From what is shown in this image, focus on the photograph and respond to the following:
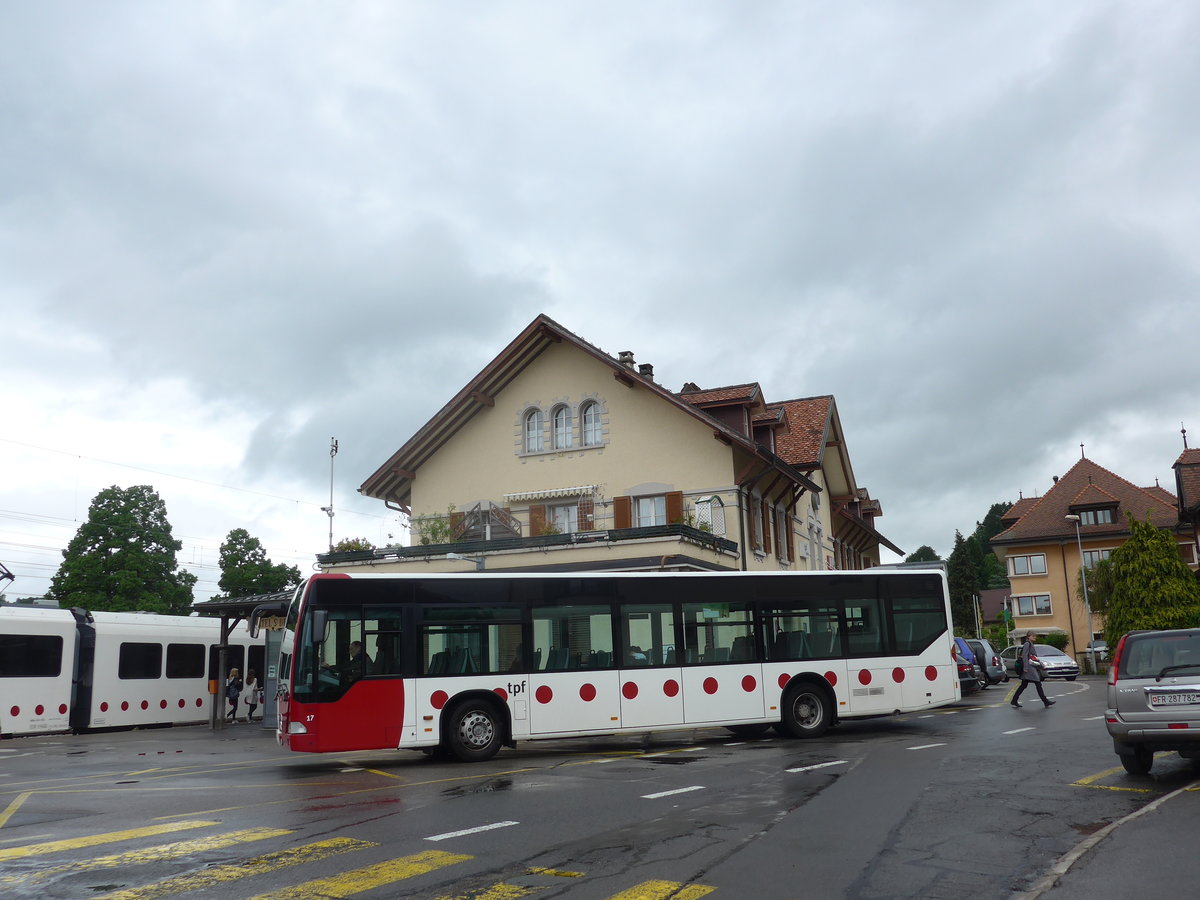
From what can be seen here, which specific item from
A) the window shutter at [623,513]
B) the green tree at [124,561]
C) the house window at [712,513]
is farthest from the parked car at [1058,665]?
the green tree at [124,561]

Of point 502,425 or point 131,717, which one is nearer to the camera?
point 131,717

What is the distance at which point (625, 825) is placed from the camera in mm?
8961

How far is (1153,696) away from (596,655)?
8288 millimetres

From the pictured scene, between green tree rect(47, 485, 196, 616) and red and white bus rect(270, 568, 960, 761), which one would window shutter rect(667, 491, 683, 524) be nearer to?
red and white bus rect(270, 568, 960, 761)

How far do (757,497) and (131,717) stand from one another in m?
18.9

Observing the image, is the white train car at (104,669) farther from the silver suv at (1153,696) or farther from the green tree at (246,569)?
the green tree at (246,569)

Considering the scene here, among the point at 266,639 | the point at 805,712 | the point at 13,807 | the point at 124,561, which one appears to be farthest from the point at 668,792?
the point at 124,561

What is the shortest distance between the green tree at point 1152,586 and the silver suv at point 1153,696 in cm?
3385

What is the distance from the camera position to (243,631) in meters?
33.3

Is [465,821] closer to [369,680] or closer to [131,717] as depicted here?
[369,680]

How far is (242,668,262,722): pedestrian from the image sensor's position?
32.5m

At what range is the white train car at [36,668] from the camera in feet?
82.6

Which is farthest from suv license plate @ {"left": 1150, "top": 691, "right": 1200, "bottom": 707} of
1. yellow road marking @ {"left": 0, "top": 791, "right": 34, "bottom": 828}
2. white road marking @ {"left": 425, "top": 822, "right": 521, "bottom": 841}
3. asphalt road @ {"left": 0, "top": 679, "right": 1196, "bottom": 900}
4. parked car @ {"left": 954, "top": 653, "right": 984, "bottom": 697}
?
parked car @ {"left": 954, "top": 653, "right": 984, "bottom": 697}

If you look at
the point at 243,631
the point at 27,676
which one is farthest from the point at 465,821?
the point at 243,631
